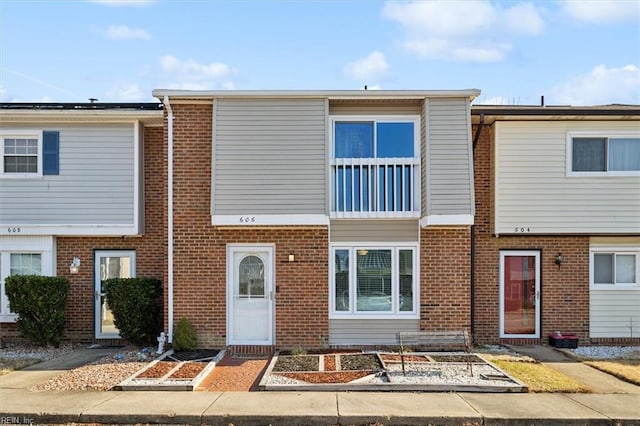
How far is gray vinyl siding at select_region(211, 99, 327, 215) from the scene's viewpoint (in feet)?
32.1

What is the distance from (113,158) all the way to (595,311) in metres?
11.3

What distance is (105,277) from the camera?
1136 centimetres

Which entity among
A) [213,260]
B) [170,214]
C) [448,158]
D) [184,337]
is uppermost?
[448,158]

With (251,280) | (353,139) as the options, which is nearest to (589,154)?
(353,139)

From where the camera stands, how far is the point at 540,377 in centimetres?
814

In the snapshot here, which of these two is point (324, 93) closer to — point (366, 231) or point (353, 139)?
point (353, 139)

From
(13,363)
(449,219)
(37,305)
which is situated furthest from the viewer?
(37,305)

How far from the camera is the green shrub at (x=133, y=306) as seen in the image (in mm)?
10211

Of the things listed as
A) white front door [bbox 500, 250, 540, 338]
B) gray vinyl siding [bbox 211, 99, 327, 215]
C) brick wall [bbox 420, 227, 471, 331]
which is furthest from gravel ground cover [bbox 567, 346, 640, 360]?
gray vinyl siding [bbox 211, 99, 327, 215]

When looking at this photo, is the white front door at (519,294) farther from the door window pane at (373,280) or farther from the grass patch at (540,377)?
the door window pane at (373,280)

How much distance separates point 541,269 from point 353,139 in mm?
5234

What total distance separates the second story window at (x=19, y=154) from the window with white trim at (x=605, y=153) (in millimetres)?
11986

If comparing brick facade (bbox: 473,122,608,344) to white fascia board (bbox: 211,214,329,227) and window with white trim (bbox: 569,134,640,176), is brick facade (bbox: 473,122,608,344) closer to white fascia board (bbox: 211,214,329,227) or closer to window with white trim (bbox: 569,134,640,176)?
window with white trim (bbox: 569,134,640,176)

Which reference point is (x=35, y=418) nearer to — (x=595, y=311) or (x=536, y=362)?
(x=536, y=362)
